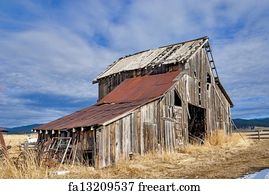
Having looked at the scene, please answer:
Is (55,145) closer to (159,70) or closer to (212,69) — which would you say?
(159,70)

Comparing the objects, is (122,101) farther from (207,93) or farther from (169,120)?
(207,93)

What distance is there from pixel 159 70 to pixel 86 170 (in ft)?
41.7

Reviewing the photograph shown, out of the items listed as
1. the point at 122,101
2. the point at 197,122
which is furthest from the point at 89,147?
the point at 197,122

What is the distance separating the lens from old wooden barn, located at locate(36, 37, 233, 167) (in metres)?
18.6

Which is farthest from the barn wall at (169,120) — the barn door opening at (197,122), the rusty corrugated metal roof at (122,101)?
the rusty corrugated metal roof at (122,101)

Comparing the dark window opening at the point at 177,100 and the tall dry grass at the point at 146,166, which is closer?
the tall dry grass at the point at 146,166

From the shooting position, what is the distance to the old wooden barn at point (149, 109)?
61.1 ft

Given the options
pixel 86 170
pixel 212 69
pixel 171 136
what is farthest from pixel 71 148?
pixel 212 69

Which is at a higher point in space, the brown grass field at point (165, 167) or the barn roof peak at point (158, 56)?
the barn roof peak at point (158, 56)

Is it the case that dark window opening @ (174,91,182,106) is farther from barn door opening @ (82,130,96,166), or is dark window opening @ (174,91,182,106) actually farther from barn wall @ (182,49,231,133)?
barn door opening @ (82,130,96,166)

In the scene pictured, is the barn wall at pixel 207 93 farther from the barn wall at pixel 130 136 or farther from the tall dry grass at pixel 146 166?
the barn wall at pixel 130 136

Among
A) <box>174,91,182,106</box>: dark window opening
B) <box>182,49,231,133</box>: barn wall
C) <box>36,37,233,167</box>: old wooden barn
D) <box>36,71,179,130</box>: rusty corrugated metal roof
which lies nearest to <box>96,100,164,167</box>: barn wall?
<box>36,37,233,167</box>: old wooden barn

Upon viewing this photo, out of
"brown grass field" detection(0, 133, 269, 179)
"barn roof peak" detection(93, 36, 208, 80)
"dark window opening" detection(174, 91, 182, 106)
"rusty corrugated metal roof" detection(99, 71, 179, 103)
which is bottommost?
"brown grass field" detection(0, 133, 269, 179)
